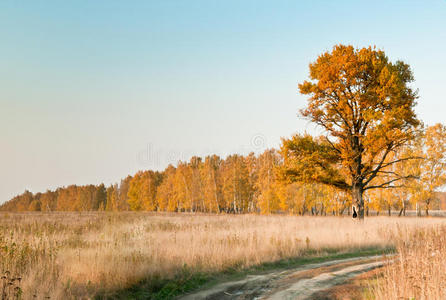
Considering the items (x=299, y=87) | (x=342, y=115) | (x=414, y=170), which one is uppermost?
(x=299, y=87)

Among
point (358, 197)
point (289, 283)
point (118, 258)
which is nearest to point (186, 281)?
point (118, 258)

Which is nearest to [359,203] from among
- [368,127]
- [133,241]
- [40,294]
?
[368,127]

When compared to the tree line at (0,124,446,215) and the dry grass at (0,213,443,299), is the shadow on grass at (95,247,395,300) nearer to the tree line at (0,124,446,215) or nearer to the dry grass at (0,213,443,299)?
the dry grass at (0,213,443,299)

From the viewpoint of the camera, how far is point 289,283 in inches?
264

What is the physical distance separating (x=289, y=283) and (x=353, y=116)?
13.7 meters

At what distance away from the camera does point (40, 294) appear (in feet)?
16.8

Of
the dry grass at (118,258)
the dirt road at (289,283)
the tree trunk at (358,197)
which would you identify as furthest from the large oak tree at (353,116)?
the dirt road at (289,283)

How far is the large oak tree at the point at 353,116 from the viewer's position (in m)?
16.3

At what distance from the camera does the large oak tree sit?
16312 millimetres

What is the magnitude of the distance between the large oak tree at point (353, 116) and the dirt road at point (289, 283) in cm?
961

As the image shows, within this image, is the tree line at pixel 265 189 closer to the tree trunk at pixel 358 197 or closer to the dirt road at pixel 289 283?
the tree trunk at pixel 358 197

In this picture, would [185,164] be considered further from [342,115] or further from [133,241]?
[133,241]

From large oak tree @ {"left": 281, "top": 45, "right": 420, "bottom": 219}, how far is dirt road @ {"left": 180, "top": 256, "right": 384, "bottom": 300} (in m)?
9.61

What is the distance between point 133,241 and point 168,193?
57.9 meters
